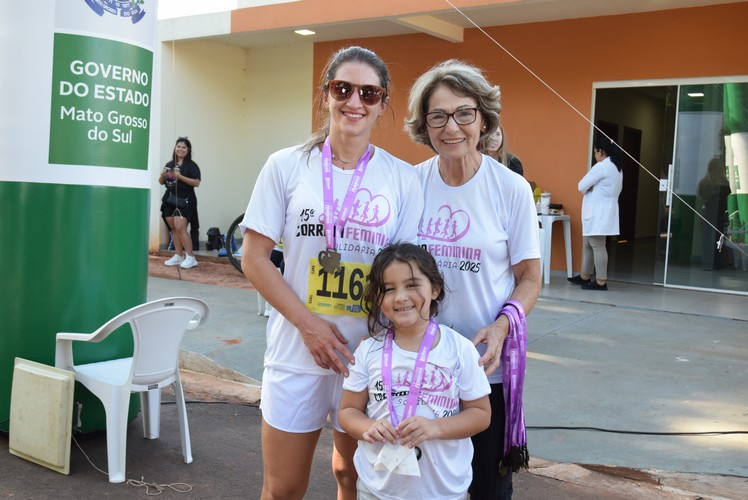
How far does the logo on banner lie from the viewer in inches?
154

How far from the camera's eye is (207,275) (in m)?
10.1

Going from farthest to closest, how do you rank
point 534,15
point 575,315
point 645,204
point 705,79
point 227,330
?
point 645,204 → point 534,15 → point 705,79 → point 575,315 → point 227,330

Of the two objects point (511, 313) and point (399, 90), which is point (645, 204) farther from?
point (511, 313)

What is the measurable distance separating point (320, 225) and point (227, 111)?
1148cm

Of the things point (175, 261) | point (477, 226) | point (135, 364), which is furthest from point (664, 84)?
point (477, 226)

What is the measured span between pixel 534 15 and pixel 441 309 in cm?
821

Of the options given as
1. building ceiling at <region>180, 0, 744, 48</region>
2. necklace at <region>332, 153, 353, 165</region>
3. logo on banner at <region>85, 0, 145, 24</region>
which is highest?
building ceiling at <region>180, 0, 744, 48</region>

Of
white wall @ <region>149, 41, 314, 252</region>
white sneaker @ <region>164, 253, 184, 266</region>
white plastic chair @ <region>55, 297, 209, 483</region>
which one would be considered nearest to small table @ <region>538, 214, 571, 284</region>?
white wall @ <region>149, 41, 314, 252</region>

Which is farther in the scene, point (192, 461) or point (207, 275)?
point (207, 275)

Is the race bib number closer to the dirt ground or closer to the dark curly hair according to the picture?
the dark curly hair

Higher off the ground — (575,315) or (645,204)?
(645,204)

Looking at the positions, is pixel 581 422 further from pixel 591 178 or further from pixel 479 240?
pixel 591 178

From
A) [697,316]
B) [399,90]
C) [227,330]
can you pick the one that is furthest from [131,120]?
[399,90]

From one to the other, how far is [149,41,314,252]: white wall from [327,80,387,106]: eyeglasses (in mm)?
10302
